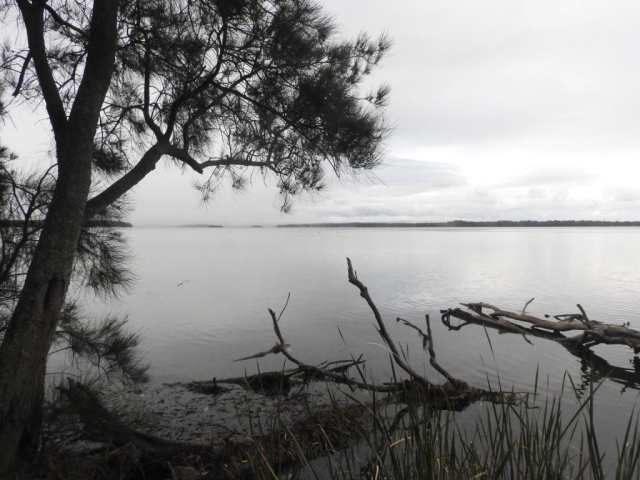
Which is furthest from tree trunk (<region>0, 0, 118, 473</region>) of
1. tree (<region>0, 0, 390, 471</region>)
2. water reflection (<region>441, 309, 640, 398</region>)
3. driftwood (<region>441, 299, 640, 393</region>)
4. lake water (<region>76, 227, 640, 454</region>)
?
driftwood (<region>441, 299, 640, 393</region>)

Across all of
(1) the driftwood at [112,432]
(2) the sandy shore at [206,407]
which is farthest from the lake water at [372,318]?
(1) the driftwood at [112,432]

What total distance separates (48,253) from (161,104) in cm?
210

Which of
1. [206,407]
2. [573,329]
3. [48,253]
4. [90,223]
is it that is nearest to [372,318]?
[573,329]

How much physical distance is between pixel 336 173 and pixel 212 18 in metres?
1.55

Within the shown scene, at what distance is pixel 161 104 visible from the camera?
3.84 m

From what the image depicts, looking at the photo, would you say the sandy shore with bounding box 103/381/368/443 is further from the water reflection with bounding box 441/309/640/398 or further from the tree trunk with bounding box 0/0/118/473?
the water reflection with bounding box 441/309/640/398

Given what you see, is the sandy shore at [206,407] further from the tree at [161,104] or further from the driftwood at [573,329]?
the driftwood at [573,329]

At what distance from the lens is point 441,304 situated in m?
9.09

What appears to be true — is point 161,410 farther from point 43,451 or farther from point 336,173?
point 336,173

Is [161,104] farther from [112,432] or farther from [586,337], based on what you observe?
[586,337]

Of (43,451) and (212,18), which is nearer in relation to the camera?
(43,451)

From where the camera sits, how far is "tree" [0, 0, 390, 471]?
2186 millimetres

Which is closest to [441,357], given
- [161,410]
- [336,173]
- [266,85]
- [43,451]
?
[336,173]

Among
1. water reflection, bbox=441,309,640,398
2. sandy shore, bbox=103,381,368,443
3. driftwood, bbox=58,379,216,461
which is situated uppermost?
driftwood, bbox=58,379,216,461
